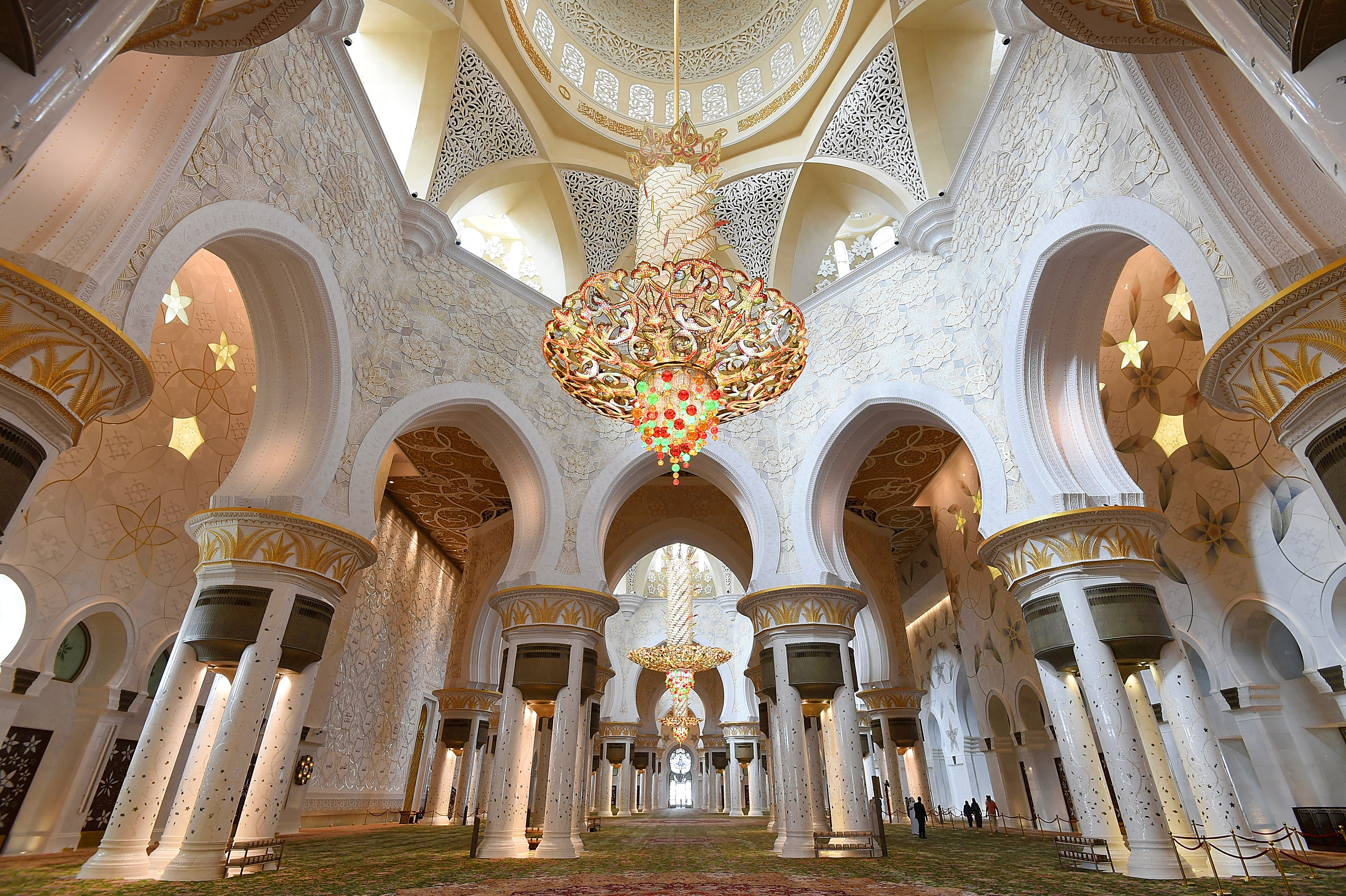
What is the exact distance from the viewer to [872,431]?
8.69 meters

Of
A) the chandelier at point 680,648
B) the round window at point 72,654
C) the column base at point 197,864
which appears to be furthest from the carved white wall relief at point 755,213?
the round window at point 72,654

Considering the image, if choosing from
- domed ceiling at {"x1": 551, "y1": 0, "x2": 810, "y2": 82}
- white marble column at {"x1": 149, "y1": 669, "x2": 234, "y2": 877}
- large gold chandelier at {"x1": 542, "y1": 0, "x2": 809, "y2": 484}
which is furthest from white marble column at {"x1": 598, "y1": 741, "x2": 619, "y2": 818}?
domed ceiling at {"x1": 551, "y1": 0, "x2": 810, "y2": 82}

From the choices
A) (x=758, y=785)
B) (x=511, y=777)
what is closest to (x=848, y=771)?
(x=511, y=777)

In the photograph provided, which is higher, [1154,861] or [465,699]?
[465,699]

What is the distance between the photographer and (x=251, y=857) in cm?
520

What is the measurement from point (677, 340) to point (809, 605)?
3806 millimetres

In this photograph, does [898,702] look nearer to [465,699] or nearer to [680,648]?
[680,648]

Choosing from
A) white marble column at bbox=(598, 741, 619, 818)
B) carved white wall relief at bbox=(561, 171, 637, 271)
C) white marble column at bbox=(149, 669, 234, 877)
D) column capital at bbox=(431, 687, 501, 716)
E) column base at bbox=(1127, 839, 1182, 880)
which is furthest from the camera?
white marble column at bbox=(598, 741, 619, 818)

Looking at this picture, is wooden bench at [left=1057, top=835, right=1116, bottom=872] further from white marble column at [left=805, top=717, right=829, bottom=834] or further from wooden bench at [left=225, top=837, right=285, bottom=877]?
wooden bench at [left=225, top=837, right=285, bottom=877]

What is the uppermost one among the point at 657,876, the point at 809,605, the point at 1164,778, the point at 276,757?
the point at 809,605

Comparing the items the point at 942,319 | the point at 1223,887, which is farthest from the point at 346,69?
the point at 1223,887

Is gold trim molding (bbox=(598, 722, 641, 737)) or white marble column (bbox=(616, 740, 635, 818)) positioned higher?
gold trim molding (bbox=(598, 722, 641, 737))

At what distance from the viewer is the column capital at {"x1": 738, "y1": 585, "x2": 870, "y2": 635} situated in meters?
7.59

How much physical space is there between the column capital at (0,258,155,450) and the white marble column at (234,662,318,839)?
3.14 m
